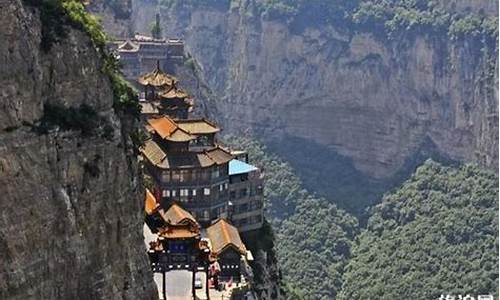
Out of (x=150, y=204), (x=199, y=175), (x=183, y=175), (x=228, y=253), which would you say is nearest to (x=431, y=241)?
(x=199, y=175)

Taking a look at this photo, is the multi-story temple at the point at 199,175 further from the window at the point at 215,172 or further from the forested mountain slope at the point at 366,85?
the forested mountain slope at the point at 366,85

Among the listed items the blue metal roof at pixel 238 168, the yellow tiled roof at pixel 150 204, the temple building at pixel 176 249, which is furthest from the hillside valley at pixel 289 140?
the temple building at pixel 176 249

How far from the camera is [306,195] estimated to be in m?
99.1

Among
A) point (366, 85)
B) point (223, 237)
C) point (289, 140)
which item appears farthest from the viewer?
point (289, 140)

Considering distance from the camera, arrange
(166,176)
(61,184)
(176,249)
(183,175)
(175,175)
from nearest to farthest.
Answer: (61,184) < (176,249) < (166,176) < (175,175) < (183,175)

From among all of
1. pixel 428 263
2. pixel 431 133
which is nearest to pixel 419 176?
pixel 431 133

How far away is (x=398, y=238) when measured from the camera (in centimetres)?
8612

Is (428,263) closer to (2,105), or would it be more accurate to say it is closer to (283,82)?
(283,82)

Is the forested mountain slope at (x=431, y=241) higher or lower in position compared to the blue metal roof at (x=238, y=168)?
lower

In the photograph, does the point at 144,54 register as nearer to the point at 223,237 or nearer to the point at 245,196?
the point at 245,196

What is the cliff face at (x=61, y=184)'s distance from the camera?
91.5 ft

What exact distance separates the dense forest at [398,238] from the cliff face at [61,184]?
1634 inches

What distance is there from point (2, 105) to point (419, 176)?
240ft

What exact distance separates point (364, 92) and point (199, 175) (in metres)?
62.1
